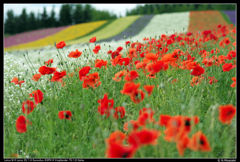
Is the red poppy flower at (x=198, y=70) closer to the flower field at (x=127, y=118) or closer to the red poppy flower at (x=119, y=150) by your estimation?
the flower field at (x=127, y=118)

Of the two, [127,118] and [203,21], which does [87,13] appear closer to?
[127,118]

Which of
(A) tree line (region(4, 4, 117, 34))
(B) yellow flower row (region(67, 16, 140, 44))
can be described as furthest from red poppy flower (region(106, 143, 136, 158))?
(B) yellow flower row (region(67, 16, 140, 44))

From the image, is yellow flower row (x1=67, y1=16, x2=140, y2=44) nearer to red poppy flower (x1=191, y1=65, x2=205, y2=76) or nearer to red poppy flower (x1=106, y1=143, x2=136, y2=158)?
red poppy flower (x1=191, y1=65, x2=205, y2=76)

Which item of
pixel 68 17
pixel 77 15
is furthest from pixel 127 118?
pixel 77 15

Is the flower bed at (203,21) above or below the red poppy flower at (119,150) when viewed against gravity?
above

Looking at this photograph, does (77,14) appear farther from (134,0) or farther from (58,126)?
(58,126)

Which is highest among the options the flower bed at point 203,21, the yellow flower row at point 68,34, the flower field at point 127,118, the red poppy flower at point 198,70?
the flower bed at point 203,21

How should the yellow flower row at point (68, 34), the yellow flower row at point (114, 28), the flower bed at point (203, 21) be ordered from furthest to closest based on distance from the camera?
the flower bed at point (203, 21) < the yellow flower row at point (114, 28) < the yellow flower row at point (68, 34)

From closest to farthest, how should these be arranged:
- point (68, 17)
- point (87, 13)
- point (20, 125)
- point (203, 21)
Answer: point (20, 125) → point (68, 17) → point (87, 13) → point (203, 21)

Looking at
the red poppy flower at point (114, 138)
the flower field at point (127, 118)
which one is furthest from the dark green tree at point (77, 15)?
the red poppy flower at point (114, 138)
